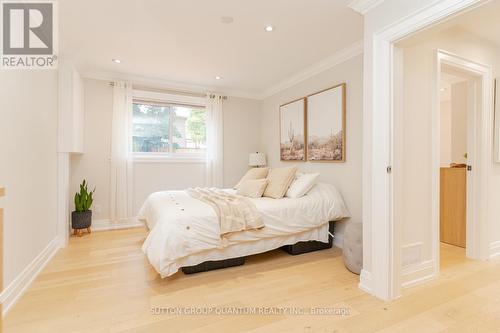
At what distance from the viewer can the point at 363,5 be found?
209cm

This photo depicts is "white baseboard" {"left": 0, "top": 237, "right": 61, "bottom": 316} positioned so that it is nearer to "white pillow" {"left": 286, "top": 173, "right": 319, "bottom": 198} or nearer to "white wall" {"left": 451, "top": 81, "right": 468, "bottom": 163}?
"white pillow" {"left": 286, "top": 173, "right": 319, "bottom": 198}

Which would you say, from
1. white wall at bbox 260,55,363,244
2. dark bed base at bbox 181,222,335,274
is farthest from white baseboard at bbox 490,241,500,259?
dark bed base at bbox 181,222,335,274

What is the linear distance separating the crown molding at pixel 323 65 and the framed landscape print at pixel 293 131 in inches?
13.3

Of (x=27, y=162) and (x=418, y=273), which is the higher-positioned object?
(x=27, y=162)

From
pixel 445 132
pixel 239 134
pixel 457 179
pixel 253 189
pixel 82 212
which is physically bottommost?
pixel 82 212

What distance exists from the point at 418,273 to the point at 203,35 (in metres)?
3.10

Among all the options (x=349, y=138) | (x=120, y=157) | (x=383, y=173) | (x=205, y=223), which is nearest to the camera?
(x=383, y=173)

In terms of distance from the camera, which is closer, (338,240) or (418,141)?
(418,141)

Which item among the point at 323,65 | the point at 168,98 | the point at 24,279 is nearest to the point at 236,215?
the point at 24,279

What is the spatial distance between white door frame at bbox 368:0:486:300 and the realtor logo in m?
2.77

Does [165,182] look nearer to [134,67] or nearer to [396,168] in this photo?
[134,67]

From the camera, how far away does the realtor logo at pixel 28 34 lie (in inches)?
77.1

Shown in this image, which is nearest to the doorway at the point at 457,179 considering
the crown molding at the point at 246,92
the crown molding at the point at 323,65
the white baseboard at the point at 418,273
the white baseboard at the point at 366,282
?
the white baseboard at the point at 418,273

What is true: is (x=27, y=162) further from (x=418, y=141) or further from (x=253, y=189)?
(x=418, y=141)
